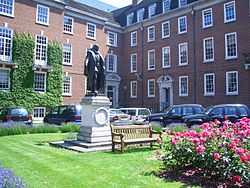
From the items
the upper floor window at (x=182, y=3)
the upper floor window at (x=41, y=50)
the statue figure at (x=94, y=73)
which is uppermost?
the upper floor window at (x=182, y=3)

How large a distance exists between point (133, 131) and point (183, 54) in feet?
71.8

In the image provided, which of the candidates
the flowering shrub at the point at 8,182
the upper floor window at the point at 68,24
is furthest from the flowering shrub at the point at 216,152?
the upper floor window at the point at 68,24

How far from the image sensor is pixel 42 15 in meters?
29.4

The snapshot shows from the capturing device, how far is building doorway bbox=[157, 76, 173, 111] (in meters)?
32.9

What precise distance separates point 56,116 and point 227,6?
18675 mm

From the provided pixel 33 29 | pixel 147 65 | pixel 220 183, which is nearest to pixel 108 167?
pixel 220 183

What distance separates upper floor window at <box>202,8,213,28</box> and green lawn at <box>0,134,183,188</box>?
72.5 feet

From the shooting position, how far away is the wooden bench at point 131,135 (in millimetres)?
10703

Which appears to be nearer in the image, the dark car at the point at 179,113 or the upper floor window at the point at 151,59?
the dark car at the point at 179,113

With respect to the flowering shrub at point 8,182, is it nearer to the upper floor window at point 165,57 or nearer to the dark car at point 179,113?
the dark car at point 179,113

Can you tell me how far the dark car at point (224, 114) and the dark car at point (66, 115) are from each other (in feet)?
25.6

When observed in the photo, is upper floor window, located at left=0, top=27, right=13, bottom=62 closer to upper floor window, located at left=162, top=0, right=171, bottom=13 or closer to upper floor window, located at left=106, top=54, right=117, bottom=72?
upper floor window, located at left=106, top=54, right=117, bottom=72

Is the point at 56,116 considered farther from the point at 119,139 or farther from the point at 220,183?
the point at 220,183

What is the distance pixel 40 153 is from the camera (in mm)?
10305
